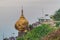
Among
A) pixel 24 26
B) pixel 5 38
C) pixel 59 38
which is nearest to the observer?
pixel 59 38

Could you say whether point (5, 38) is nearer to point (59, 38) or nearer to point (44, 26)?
point (44, 26)

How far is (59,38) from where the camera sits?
14.4 ft

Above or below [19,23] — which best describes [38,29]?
above

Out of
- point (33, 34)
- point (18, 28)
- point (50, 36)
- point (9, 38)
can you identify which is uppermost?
point (50, 36)

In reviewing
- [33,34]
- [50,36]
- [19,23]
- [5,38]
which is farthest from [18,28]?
[50,36]

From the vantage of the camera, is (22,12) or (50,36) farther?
(22,12)

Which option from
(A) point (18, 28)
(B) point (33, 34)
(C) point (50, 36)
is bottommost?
(A) point (18, 28)

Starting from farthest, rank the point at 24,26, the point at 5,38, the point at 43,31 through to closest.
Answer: the point at 5,38 < the point at 24,26 < the point at 43,31

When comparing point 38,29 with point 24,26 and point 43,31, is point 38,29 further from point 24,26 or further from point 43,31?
point 24,26

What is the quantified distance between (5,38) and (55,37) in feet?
97.6

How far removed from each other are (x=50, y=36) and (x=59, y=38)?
200 millimetres

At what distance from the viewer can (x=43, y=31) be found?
12664 millimetres

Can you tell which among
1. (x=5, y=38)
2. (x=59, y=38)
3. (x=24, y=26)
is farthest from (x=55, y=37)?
(x=5, y=38)

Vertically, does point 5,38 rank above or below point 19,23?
below
